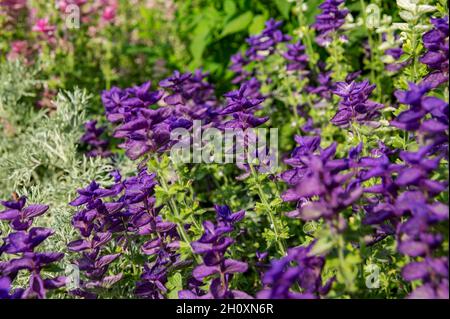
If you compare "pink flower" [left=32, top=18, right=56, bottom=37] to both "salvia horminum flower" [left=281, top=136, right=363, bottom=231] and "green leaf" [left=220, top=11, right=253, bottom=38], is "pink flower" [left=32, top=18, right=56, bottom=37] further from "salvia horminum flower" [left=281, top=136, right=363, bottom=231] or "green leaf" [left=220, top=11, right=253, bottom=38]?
"salvia horminum flower" [left=281, top=136, right=363, bottom=231]

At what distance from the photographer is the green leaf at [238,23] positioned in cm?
406

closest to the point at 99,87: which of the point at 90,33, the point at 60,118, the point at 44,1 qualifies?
the point at 90,33

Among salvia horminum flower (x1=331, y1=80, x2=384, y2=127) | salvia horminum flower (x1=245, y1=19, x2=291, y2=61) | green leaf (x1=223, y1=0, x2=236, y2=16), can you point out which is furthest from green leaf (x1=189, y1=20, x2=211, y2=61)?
salvia horminum flower (x1=331, y1=80, x2=384, y2=127)

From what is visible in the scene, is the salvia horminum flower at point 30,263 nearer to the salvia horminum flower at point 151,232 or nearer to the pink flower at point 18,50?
the salvia horminum flower at point 151,232

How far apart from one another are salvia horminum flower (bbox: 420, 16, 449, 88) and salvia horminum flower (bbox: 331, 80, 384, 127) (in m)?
0.33

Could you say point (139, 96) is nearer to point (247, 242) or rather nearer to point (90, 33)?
point (247, 242)

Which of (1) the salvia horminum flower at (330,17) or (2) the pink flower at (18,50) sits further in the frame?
(2) the pink flower at (18,50)

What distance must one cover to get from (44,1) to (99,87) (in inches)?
32.8

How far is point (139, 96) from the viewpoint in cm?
197

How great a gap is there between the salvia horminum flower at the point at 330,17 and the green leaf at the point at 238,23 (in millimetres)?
1047

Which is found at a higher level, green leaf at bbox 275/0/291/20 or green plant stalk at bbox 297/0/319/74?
green leaf at bbox 275/0/291/20

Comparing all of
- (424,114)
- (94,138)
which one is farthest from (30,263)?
(94,138)

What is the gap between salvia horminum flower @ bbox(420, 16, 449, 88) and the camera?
1676mm

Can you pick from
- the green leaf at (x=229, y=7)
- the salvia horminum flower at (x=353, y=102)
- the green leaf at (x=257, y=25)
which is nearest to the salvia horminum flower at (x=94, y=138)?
the green leaf at (x=257, y=25)
